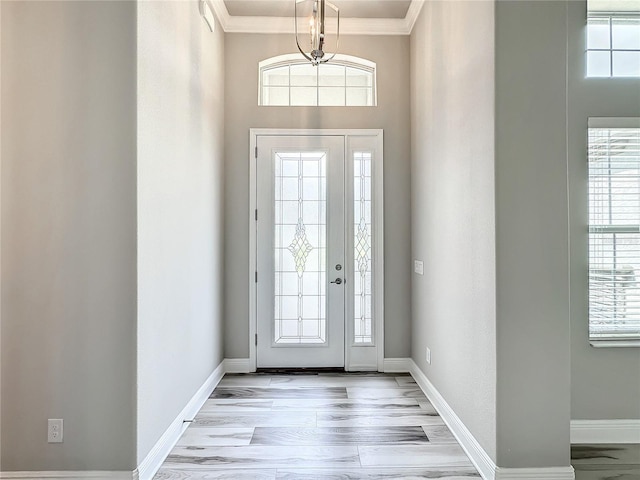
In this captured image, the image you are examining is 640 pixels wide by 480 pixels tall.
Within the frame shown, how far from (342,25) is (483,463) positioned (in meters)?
3.81

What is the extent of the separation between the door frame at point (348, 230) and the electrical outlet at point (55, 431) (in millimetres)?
2063

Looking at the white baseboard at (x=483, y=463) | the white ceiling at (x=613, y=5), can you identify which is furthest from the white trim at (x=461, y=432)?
the white ceiling at (x=613, y=5)

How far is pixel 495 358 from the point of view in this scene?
2.09 metres

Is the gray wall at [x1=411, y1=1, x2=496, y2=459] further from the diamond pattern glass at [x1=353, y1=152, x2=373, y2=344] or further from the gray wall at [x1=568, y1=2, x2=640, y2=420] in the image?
the gray wall at [x1=568, y1=2, x2=640, y2=420]

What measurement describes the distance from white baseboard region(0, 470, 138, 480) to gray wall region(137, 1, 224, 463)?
0.36 ft

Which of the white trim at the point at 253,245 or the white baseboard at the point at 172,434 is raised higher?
the white trim at the point at 253,245

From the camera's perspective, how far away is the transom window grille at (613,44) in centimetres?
271

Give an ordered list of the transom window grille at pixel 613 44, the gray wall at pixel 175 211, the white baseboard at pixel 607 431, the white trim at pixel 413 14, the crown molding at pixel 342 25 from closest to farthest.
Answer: the gray wall at pixel 175 211 → the white baseboard at pixel 607 431 → the transom window grille at pixel 613 44 → the white trim at pixel 413 14 → the crown molding at pixel 342 25

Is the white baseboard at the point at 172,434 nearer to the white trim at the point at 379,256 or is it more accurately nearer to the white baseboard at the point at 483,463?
the white trim at the point at 379,256

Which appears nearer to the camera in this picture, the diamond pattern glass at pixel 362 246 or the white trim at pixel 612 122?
the white trim at pixel 612 122

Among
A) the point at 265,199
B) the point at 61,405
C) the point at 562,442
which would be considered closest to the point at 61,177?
the point at 61,405

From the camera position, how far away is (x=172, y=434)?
8.33ft

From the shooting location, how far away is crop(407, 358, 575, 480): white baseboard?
2072mm

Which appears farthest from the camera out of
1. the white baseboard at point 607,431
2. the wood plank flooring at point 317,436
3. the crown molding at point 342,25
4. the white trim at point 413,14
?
the crown molding at point 342,25
